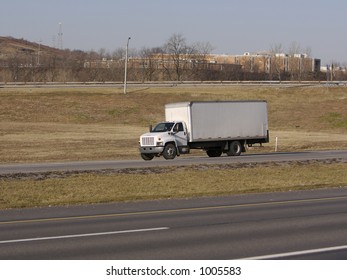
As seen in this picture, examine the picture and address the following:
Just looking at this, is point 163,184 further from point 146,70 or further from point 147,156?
point 146,70

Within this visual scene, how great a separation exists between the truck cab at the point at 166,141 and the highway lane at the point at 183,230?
57.9 ft

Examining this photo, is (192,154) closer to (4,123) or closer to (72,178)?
(72,178)

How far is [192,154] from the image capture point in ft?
154

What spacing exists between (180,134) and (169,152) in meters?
1.39

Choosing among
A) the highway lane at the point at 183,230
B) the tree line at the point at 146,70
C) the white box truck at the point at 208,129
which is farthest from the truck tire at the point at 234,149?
the tree line at the point at 146,70

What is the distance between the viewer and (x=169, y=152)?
3978cm

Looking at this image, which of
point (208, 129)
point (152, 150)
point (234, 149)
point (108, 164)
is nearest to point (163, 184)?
point (108, 164)

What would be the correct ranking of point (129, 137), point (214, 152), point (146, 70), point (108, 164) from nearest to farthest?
point (108, 164)
point (214, 152)
point (129, 137)
point (146, 70)

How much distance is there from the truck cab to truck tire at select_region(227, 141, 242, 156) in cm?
331

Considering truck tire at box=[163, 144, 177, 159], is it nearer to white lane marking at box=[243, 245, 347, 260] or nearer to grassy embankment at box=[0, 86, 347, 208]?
grassy embankment at box=[0, 86, 347, 208]

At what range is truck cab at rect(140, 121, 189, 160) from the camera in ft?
130

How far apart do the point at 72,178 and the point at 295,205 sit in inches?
385

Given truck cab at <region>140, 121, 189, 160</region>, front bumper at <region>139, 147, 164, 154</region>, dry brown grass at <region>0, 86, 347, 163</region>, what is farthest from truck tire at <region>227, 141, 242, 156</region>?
dry brown grass at <region>0, 86, 347, 163</region>

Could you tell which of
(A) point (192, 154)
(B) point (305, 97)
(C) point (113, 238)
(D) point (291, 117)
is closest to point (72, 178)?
(C) point (113, 238)
